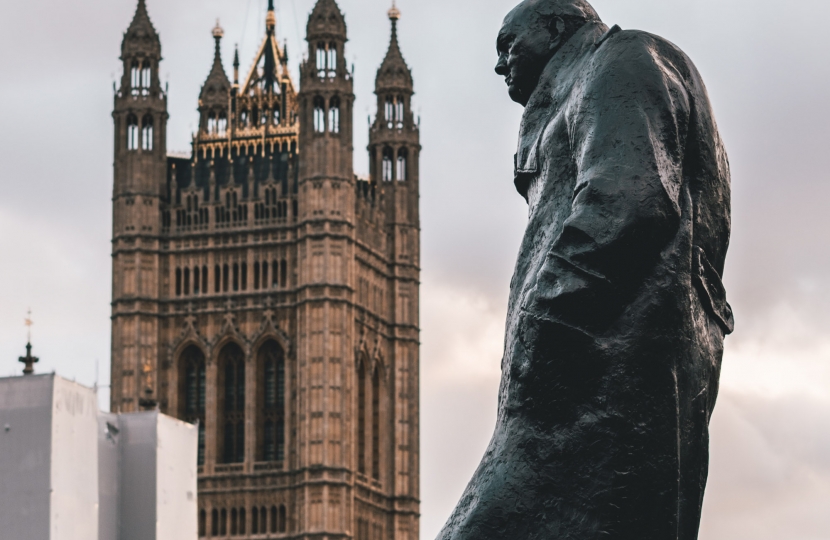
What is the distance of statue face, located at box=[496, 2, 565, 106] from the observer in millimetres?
5148

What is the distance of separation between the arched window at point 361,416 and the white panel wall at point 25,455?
3157 centimetres

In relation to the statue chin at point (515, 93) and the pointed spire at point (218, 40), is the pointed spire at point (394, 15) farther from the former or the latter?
the statue chin at point (515, 93)

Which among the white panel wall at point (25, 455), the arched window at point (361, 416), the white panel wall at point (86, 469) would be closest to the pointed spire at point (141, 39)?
the arched window at point (361, 416)

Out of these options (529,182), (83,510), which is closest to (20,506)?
(83,510)

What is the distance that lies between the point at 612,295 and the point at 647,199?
0.20 m

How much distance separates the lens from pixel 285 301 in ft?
246

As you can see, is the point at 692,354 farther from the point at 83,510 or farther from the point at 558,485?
the point at 83,510

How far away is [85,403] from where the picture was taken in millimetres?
46250

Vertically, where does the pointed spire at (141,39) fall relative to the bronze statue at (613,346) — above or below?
above

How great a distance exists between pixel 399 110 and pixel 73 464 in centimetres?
3359

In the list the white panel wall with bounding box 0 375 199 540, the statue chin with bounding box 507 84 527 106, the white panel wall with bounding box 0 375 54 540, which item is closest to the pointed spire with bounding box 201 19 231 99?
the white panel wall with bounding box 0 375 199 540

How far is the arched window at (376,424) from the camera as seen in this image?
250 feet

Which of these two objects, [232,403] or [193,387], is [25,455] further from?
[193,387]

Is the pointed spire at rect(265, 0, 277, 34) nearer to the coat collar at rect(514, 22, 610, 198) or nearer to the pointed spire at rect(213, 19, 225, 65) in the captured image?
the pointed spire at rect(213, 19, 225, 65)
